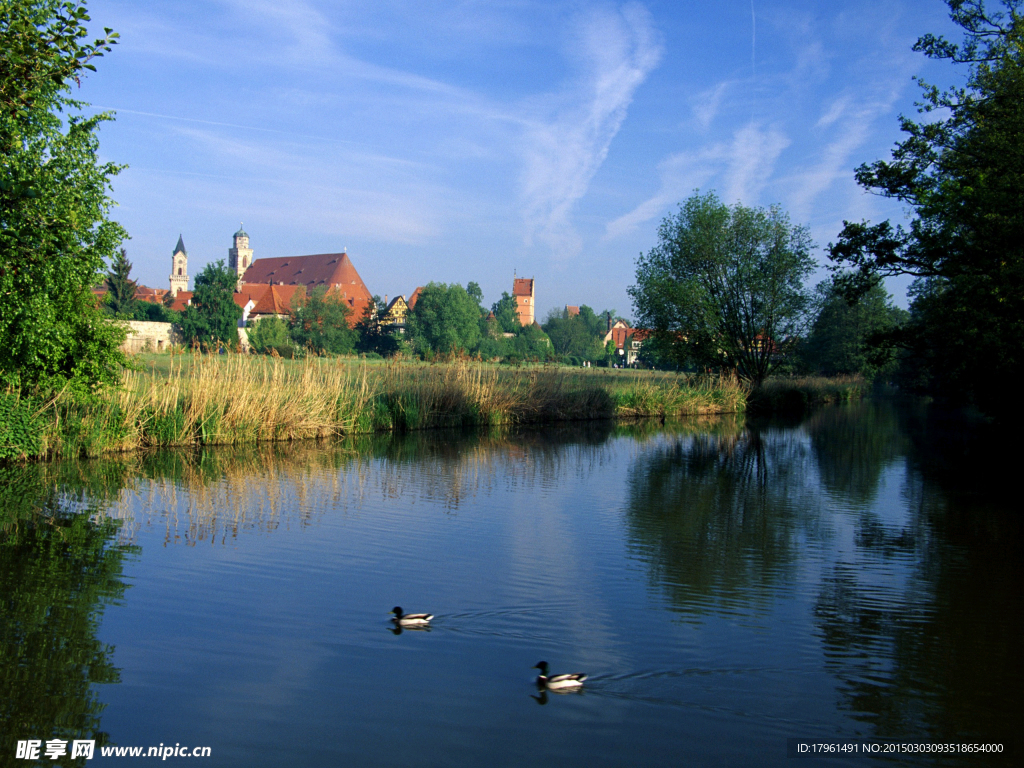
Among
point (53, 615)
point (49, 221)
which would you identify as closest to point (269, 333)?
point (49, 221)

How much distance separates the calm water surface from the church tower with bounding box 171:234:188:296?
141m

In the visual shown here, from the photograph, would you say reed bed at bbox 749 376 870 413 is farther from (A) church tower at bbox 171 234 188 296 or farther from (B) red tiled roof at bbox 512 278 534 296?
(A) church tower at bbox 171 234 188 296

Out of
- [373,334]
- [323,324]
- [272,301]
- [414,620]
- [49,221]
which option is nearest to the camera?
[414,620]

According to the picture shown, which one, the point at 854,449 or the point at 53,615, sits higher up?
the point at 854,449

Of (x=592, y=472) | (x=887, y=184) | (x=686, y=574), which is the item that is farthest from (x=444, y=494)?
(x=887, y=184)

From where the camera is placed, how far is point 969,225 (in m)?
16.1

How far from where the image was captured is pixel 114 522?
27.2 ft

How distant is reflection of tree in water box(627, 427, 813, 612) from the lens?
6.61m

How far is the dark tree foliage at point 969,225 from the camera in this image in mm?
13742

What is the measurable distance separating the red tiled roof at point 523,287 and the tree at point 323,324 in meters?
80.5

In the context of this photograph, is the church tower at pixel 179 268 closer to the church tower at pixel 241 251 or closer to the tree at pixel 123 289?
the church tower at pixel 241 251

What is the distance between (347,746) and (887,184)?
20381mm

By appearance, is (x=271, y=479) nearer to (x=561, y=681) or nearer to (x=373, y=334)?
(x=561, y=681)

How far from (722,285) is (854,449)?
1675 centimetres
